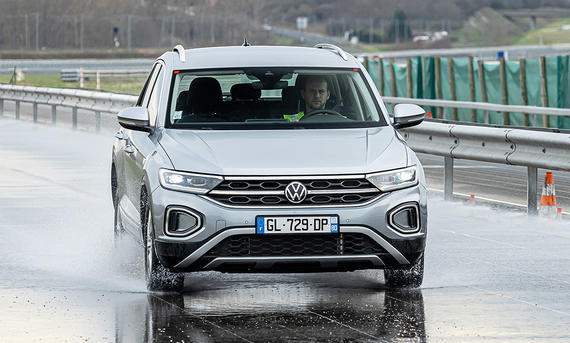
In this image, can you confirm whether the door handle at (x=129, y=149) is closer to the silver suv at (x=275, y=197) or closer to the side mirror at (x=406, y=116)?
the silver suv at (x=275, y=197)

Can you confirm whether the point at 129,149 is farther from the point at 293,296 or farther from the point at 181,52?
the point at 293,296

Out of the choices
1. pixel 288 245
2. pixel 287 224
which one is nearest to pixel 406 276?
pixel 288 245

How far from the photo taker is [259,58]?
10.1 metres

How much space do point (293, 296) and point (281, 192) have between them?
81 centimetres

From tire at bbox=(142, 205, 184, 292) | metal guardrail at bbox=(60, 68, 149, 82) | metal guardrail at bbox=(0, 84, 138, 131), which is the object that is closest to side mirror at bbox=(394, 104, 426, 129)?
tire at bbox=(142, 205, 184, 292)

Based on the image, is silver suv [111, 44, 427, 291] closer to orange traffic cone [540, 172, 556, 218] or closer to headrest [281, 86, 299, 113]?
headrest [281, 86, 299, 113]

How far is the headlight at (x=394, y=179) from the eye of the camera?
28.0 feet

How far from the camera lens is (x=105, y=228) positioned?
12.8m

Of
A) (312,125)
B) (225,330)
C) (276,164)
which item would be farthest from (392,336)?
(312,125)

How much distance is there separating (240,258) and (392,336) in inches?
51.1

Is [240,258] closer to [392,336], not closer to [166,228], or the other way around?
[166,228]

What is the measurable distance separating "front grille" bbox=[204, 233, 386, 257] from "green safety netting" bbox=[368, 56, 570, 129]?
19828 millimetres

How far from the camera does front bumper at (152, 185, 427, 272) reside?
8391mm

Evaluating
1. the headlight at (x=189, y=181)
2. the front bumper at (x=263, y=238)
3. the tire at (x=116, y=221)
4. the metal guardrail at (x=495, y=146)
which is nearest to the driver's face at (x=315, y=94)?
the front bumper at (x=263, y=238)
